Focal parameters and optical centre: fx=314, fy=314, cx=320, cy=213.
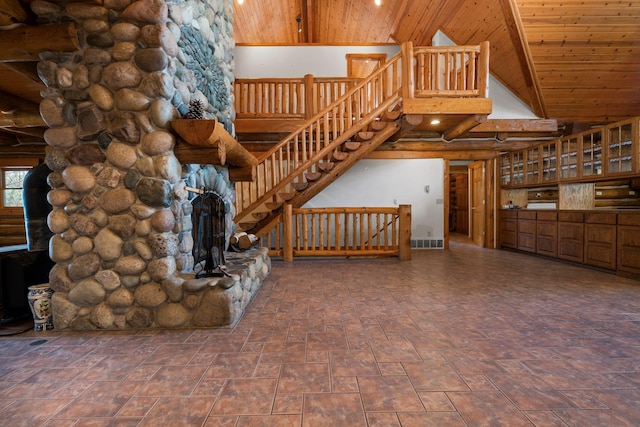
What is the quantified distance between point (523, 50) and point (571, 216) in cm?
303

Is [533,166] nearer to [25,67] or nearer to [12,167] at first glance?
[25,67]

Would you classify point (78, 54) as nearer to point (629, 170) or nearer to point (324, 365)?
point (324, 365)

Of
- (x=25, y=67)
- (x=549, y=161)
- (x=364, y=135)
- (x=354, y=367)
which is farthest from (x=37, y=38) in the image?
(x=549, y=161)

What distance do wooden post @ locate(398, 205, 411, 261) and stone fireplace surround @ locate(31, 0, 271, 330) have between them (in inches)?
149

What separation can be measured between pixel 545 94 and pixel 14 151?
37.5 ft

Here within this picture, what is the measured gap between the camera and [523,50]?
554 cm

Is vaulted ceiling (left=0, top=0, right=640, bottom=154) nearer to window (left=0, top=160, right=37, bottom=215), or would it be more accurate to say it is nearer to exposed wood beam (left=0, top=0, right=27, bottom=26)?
exposed wood beam (left=0, top=0, right=27, bottom=26)

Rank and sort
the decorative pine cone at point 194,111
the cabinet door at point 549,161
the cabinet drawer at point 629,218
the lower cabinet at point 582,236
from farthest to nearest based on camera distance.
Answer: the cabinet door at point 549,161
the lower cabinet at point 582,236
the cabinet drawer at point 629,218
the decorative pine cone at point 194,111

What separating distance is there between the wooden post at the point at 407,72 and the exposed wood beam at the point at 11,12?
4642 millimetres

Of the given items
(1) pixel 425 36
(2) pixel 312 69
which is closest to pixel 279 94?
(2) pixel 312 69

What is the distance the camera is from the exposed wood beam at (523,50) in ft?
16.9

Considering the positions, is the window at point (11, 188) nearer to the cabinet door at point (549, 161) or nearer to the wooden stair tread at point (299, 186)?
the wooden stair tread at point (299, 186)

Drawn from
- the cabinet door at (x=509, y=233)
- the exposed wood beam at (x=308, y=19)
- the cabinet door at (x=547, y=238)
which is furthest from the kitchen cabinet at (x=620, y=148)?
the exposed wood beam at (x=308, y=19)

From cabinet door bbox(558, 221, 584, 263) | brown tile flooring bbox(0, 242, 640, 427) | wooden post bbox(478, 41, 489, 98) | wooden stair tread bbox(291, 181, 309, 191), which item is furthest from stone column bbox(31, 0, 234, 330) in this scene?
cabinet door bbox(558, 221, 584, 263)
